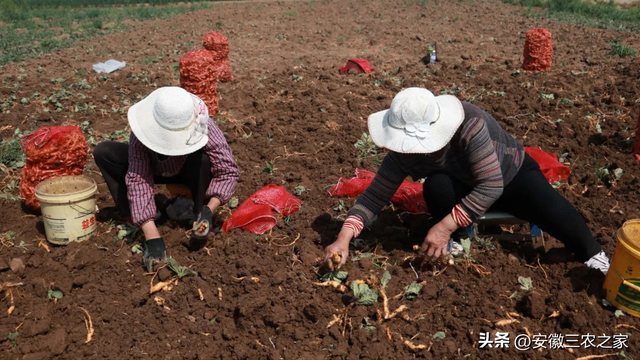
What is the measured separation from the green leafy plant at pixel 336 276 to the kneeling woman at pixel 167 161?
825mm

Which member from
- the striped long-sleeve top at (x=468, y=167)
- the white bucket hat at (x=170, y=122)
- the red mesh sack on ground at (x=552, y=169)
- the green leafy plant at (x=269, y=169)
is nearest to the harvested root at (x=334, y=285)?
the striped long-sleeve top at (x=468, y=167)

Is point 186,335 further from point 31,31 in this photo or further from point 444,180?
point 31,31

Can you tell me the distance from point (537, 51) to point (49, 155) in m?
6.54

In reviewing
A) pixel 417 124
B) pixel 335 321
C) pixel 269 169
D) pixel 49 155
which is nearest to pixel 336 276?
pixel 335 321

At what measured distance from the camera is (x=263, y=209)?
12.1 ft

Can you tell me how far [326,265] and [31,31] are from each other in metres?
17.0

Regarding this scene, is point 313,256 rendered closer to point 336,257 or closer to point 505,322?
point 336,257

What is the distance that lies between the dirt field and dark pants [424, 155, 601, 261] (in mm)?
182

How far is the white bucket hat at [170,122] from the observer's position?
2.94 meters

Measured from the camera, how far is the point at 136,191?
3.22m

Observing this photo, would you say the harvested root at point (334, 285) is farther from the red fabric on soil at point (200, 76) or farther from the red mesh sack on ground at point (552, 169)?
the red fabric on soil at point (200, 76)

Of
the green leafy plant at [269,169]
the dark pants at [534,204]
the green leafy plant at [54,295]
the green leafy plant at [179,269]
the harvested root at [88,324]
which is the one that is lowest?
the green leafy plant at [269,169]

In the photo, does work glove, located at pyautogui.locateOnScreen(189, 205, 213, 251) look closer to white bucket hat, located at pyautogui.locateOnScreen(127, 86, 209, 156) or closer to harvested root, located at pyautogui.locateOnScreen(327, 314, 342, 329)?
white bucket hat, located at pyautogui.locateOnScreen(127, 86, 209, 156)

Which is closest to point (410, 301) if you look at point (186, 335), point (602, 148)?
point (186, 335)
